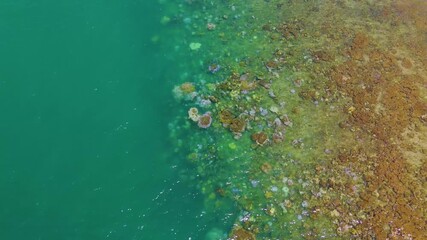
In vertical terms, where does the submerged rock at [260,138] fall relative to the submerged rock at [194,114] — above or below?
below

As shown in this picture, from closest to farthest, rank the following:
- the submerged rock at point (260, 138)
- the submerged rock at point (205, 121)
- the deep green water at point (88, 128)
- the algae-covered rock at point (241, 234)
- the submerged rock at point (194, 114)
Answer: the algae-covered rock at point (241, 234)
the deep green water at point (88, 128)
the submerged rock at point (260, 138)
the submerged rock at point (205, 121)
the submerged rock at point (194, 114)

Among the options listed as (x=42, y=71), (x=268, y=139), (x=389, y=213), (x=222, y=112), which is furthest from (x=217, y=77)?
(x=389, y=213)

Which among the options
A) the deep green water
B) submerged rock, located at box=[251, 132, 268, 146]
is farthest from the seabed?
the deep green water

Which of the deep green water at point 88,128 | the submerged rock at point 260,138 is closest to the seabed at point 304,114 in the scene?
the submerged rock at point 260,138

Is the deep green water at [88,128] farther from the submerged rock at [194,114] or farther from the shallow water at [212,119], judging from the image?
the submerged rock at [194,114]

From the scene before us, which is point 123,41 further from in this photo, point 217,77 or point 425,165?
point 425,165
